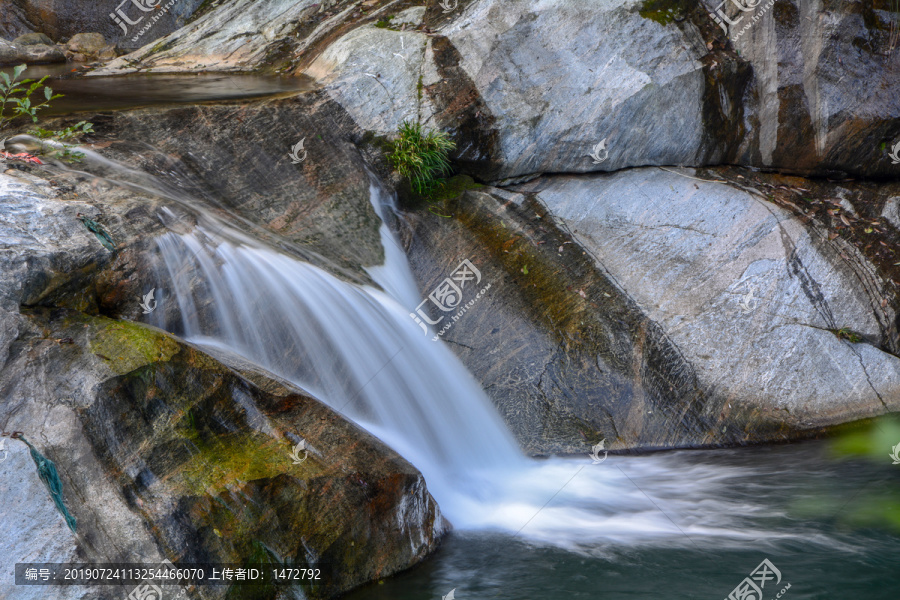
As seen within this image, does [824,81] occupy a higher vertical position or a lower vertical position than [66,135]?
lower

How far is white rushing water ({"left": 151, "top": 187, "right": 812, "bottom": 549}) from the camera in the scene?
500cm

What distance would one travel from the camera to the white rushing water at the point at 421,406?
500 centimetres

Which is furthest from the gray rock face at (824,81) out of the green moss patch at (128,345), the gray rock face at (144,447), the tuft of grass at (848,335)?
the green moss patch at (128,345)

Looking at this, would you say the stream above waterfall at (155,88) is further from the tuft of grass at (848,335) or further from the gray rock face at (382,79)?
the tuft of grass at (848,335)

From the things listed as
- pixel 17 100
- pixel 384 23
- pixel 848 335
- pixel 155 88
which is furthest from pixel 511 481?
pixel 155 88

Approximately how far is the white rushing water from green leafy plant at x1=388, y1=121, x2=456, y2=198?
1.76 meters

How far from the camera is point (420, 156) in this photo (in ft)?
23.8

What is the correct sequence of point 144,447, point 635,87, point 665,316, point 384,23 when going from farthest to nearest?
1. point 384,23
2. point 635,87
3. point 665,316
4. point 144,447

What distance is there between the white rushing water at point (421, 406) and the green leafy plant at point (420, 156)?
1.76m

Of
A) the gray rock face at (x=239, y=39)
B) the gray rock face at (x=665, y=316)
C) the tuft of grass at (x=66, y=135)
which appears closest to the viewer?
the tuft of grass at (x=66, y=135)

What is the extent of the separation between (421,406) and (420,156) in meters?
2.94

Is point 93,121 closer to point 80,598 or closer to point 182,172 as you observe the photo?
point 182,172

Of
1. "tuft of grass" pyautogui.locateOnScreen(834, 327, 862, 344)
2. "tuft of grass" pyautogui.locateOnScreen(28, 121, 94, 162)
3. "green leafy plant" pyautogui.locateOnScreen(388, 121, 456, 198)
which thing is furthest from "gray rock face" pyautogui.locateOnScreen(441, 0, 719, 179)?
"tuft of grass" pyautogui.locateOnScreen(28, 121, 94, 162)

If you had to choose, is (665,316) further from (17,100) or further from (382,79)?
(17,100)
